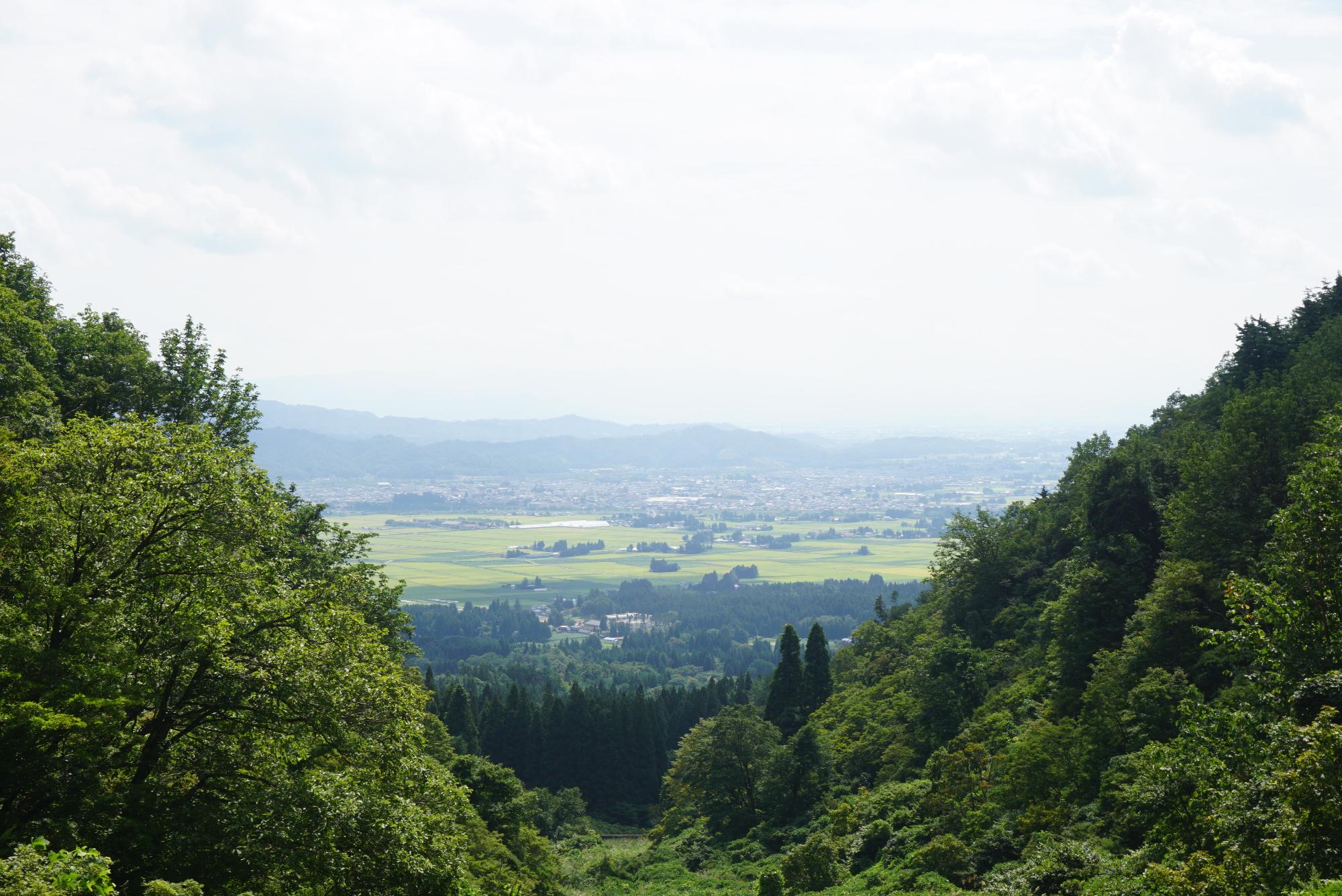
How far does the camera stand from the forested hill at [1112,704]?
760 inches

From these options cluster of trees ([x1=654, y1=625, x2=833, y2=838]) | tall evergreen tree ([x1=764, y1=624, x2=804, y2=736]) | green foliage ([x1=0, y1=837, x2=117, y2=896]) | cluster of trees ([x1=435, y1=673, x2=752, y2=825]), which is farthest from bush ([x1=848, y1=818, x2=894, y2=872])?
cluster of trees ([x1=435, y1=673, x2=752, y2=825])

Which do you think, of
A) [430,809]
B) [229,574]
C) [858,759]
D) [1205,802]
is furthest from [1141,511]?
[229,574]

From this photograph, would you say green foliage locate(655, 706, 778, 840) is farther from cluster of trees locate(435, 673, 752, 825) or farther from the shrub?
cluster of trees locate(435, 673, 752, 825)

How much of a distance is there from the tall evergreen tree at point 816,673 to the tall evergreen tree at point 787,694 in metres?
0.51

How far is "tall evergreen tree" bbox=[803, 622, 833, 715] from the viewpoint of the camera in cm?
6103

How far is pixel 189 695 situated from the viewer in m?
16.9

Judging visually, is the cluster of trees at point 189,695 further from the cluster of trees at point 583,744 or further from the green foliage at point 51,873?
the cluster of trees at point 583,744

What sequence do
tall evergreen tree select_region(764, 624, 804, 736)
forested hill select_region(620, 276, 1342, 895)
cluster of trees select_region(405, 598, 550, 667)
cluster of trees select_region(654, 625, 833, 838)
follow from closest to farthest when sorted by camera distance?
forested hill select_region(620, 276, 1342, 895) → cluster of trees select_region(654, 625, 833, 838) → tall evergreen tree select_region(764, 624, 804, 736) → cluster of trees select_region(405, 598, 550, 667)

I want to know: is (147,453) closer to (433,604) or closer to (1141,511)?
(1141,511)

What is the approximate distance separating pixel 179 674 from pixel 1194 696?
1013 inches

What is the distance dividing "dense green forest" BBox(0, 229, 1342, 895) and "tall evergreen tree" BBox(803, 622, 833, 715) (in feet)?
0.72

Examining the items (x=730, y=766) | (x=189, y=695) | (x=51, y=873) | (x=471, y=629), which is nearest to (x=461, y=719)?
(x=730, y=766)

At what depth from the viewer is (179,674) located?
674 inches

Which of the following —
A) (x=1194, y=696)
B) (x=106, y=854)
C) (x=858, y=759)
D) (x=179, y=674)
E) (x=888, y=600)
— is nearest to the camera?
(x=106, y=854)
